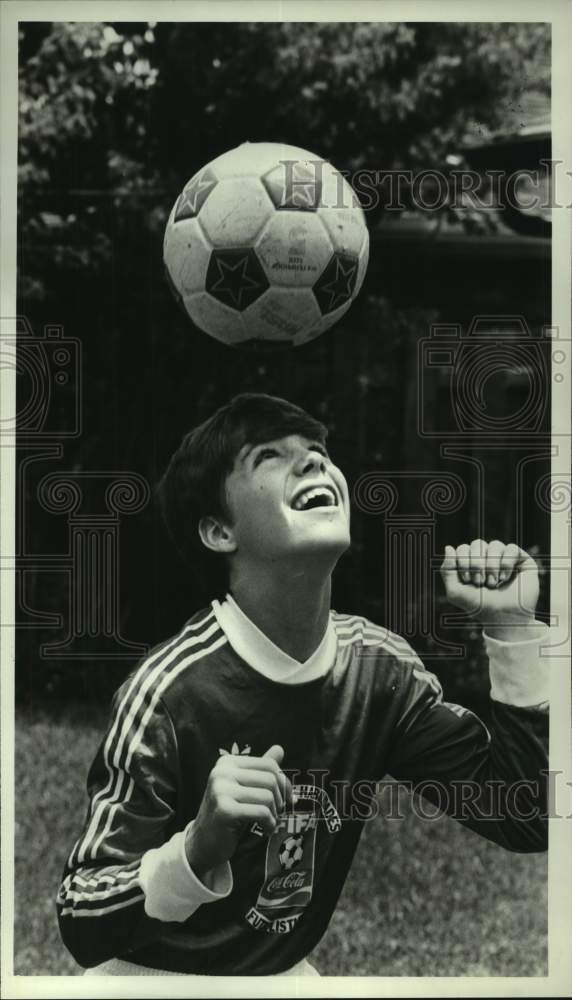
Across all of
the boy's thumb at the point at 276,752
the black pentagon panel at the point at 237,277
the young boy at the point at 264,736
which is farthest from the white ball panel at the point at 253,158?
the boy's thumb at the point at 276,752

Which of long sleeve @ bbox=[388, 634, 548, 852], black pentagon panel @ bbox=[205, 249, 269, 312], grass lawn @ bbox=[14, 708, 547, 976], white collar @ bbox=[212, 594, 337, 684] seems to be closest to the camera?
black pentagon panel @ bbox=[205, 249, 269, 312]

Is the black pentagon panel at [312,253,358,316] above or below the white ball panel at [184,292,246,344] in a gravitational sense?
above

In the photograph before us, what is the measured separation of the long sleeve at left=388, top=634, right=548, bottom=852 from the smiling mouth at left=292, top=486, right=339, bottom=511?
0.54 metres

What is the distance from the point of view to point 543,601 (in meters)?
4.06

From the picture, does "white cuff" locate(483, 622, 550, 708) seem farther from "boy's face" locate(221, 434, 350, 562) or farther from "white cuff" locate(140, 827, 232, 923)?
"white cuff" locate(140, 827, 232, 923)

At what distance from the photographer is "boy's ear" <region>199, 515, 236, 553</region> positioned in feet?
12.6

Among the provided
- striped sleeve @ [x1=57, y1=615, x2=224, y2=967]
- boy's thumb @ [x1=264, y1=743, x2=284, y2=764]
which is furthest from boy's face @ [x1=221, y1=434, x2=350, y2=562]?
boy's thumb @ [x1=264, y1=743, x2=284, y2=764]

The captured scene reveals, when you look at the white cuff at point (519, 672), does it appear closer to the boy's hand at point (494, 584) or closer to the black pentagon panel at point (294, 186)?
the boy's hand at point (494, 584)

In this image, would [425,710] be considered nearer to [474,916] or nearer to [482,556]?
[482,556]

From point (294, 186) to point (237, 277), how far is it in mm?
306

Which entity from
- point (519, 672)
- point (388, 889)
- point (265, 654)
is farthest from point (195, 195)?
point (388, 889)

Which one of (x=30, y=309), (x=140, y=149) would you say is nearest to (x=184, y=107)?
(x=140, y=149)

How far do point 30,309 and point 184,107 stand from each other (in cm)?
91

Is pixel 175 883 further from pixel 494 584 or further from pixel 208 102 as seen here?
pixel 208 102
